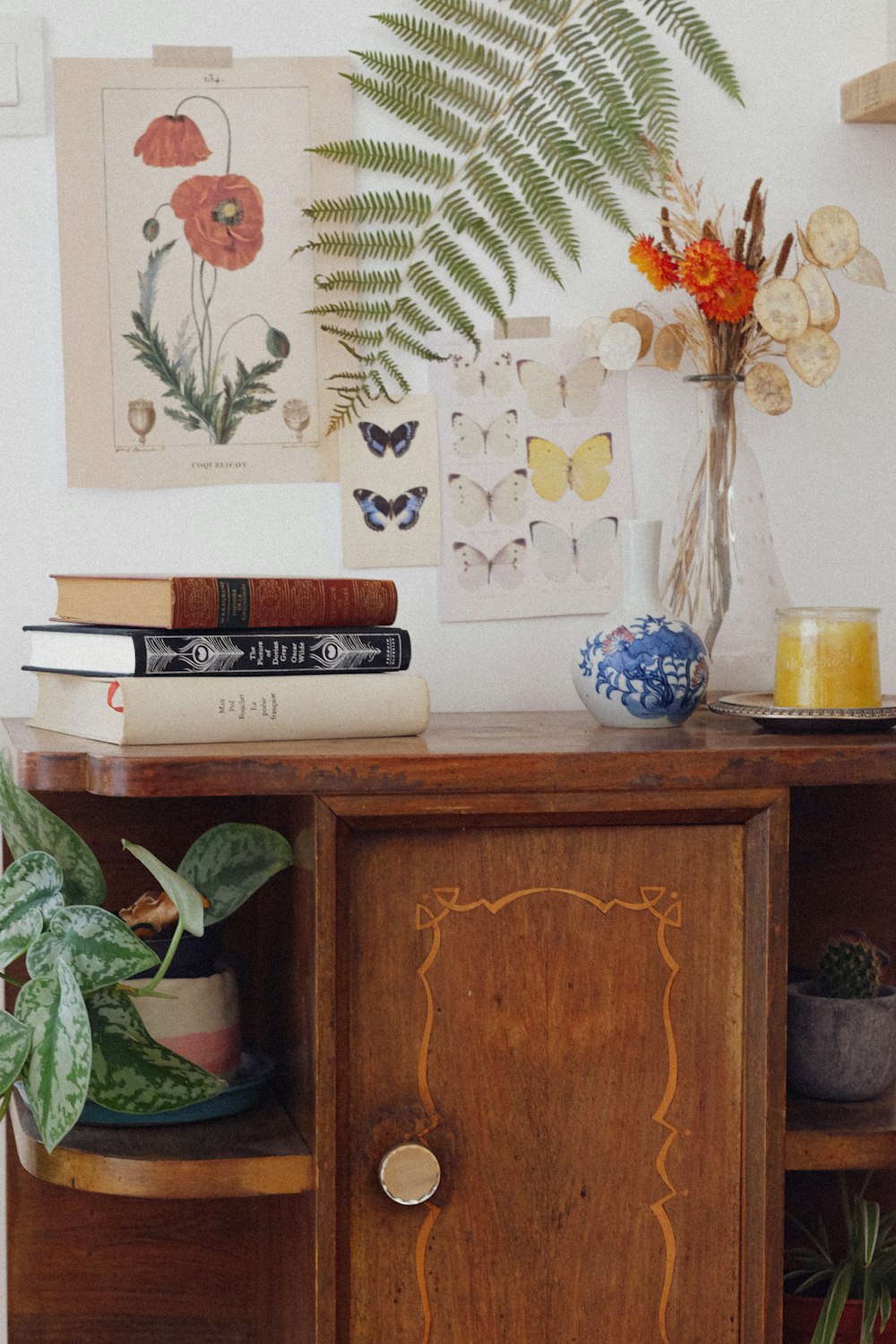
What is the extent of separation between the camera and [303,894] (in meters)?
1.03

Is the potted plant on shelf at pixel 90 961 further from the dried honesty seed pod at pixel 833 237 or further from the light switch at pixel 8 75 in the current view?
the dried honesty seed pod at pixel 833 237

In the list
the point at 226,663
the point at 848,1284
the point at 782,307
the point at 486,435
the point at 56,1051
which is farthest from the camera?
the point at 486,435

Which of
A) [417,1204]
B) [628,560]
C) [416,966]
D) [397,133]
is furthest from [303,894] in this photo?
[397,133]

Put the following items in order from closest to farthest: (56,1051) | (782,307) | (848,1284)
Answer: (56,1051) < (848,1284) < (782,307)

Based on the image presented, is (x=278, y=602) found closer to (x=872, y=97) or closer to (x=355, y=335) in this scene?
(x=355, y=335)

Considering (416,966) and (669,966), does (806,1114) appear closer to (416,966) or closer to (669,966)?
(669,966)

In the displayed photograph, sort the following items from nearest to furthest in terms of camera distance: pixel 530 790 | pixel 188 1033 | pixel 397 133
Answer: pixel 530 790 → pixel 188 1033 → pixel 397 133

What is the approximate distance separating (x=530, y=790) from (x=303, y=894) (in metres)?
0.20

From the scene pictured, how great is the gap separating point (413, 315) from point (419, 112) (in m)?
0.20

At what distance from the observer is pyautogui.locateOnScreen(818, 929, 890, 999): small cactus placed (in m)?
1.13

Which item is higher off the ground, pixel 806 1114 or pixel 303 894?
pixel 303 894

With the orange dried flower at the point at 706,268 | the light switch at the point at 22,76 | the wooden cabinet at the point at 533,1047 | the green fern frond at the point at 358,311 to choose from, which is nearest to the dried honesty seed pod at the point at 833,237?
the orange dried flower at the point at 706,268

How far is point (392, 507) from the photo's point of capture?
139cm

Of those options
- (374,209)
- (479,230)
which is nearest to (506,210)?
(479,230)
